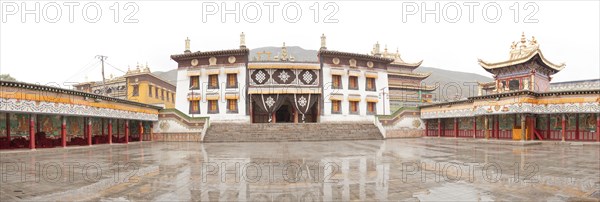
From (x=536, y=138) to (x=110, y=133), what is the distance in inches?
1186

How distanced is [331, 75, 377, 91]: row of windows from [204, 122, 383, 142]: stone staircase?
5952mm

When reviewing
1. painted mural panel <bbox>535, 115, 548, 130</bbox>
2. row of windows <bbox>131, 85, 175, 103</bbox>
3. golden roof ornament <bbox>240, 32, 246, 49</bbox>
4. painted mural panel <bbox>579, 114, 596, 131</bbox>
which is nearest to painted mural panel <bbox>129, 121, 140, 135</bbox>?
golden roof ornament <bbox>240, 32, 246, 49</bbox>

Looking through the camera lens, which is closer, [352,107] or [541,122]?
[541,122]

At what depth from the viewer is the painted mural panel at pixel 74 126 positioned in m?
21.3

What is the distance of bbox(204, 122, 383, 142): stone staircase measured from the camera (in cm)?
2655

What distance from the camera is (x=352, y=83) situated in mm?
36156

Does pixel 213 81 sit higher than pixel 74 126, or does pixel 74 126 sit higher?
pixel 213 81

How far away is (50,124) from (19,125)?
1.72m

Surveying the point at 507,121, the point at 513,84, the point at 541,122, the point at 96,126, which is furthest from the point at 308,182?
the point at 513,84

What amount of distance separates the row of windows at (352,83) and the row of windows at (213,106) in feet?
33.0

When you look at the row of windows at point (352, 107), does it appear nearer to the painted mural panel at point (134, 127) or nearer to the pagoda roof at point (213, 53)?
the pagoda roof at point (213, 53)

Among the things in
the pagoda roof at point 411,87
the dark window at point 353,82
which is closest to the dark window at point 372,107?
the dark window at point 353,82

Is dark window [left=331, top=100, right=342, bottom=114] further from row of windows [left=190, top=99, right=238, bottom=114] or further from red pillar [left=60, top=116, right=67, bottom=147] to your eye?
red pillar [left=60, top=116, right=67, bottom=147]

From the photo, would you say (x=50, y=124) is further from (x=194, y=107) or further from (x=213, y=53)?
(x=213, y=53)
